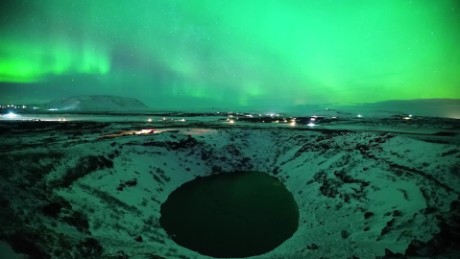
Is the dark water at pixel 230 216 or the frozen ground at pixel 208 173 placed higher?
the frozen ground at pixel 208 173

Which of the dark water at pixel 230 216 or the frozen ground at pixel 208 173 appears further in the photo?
the dark water at pixel 230 216

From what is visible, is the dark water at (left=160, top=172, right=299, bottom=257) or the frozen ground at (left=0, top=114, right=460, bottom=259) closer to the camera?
the frozen ground at (left=0, top=114, right=460, bottom=259)

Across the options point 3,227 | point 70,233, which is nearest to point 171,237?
point 70,233

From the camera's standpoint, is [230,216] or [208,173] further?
[208,173]

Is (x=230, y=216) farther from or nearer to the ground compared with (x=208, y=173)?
nearer to the ground

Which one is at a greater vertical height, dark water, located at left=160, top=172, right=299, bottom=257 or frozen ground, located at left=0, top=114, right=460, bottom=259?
frozen ground, located at left=0, top=114, right=460, bottom=259
